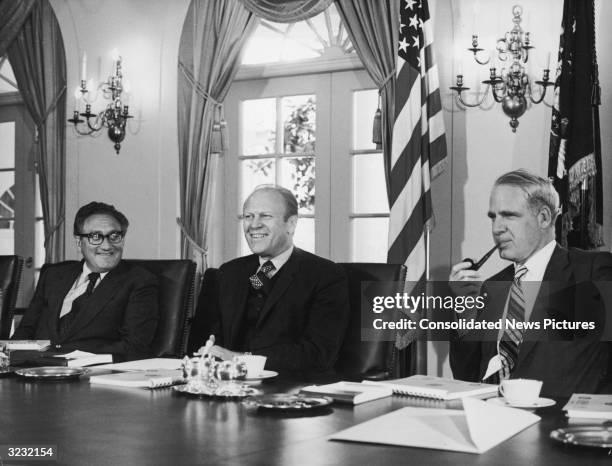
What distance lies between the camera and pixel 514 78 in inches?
176

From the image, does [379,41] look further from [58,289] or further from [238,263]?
[58,289]

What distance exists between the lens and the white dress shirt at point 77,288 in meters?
3.77

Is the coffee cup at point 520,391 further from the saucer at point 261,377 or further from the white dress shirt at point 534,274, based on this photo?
the white dress shirt at point 534,274

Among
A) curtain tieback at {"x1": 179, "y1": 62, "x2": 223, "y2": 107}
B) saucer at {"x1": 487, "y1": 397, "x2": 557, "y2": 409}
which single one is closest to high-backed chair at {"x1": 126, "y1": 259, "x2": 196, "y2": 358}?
saucer at {"x1": 487, "y1": 397, "x2": 557, "y2": 409}

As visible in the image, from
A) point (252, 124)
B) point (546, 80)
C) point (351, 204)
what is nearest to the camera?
point (546, 80)

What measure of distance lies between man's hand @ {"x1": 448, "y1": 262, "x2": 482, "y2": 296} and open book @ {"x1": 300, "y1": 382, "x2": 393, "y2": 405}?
700mm

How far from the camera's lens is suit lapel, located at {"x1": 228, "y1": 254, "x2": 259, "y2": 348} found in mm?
3422

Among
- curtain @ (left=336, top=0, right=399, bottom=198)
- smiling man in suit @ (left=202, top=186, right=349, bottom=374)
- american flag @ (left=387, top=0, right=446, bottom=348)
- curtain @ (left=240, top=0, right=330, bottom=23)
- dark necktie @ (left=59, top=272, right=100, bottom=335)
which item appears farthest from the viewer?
curtain @ (left=240, top=0, right=330, bottom=23)

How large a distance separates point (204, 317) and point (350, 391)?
1.54m

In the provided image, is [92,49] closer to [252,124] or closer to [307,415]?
[252,124]

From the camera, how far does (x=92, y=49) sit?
6.37m

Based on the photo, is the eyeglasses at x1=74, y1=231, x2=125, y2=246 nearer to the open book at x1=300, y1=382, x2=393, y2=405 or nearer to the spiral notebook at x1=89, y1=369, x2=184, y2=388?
the spiral notebook at x1=89, y1=369, x2=184, y2=388

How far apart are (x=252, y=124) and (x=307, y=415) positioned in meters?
4.17

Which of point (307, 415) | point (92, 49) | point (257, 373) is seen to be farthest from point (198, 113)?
point (307, 415)
